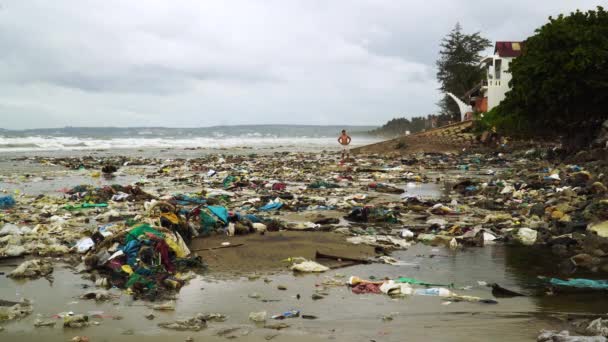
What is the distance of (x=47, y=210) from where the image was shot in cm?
909

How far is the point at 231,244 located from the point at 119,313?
7.89ft

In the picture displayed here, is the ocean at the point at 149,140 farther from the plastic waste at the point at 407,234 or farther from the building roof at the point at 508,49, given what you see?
the plastic waste at the point at 407,234

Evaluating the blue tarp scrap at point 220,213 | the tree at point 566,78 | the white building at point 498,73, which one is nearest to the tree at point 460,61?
the white building at point 498,73

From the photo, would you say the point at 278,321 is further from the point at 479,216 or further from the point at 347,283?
the point at 479,216

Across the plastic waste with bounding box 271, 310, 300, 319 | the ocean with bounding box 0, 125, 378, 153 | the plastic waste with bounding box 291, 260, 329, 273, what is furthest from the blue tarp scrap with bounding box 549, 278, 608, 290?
the ocean with bounding box 0, 125, 378, 153

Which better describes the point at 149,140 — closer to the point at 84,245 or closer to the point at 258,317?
the point at 84,245

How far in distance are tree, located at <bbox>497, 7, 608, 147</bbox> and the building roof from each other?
584 inches

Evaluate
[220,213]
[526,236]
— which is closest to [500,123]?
[526,236]

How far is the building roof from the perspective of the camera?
106 ft

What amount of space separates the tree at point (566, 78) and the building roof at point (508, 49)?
14840mm

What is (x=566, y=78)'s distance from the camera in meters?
16.2

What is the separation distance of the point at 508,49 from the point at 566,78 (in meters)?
17.5

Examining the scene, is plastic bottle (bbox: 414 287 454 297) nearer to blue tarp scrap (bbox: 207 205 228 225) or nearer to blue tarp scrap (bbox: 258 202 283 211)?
blue tarp scrap (bbox: 207 205 228 225)

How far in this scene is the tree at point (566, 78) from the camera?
1600 cm
